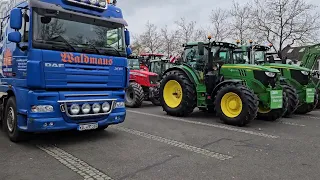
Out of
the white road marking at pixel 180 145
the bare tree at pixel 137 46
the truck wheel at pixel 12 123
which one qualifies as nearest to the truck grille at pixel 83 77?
the truck wheel at pixel 12 123

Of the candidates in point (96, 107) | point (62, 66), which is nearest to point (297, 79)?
point (96, 107)

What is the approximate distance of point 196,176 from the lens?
4.40 meters

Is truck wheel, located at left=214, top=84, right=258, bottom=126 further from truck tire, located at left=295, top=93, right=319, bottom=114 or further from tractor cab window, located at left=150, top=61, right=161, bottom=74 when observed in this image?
tractor cab window, located at left=150, top=61, right=161, bottom=74

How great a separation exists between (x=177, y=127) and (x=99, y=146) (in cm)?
269

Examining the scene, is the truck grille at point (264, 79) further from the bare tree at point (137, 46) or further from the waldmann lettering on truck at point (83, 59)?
the bare tree at point (137, 46)

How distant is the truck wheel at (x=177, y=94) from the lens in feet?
31.5

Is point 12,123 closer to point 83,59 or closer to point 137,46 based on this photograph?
point 83,59

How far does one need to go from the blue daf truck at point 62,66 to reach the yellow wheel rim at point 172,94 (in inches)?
140

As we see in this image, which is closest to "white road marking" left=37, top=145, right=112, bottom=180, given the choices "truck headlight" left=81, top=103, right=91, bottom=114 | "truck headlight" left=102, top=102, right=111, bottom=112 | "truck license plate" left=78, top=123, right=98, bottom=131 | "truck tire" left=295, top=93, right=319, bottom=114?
"truck license plate" left=78, top=123, right=98, bottom=131

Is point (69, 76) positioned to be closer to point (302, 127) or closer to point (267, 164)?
point (267, 164)

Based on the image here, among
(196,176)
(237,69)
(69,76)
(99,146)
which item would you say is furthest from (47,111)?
(237,69)

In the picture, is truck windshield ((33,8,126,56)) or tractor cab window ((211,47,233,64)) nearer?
truck windshield ((33,8,126,56))

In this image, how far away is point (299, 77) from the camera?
10.7 metres

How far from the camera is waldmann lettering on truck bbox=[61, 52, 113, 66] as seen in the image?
19.0ft
